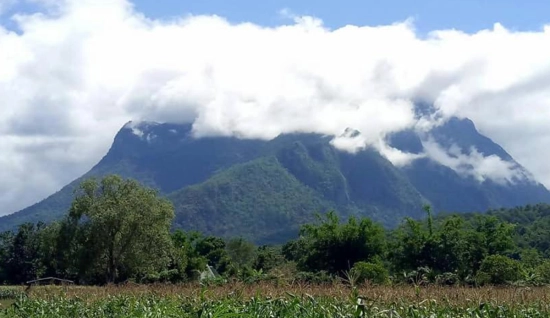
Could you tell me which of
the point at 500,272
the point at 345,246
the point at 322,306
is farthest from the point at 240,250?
the point at 322,306

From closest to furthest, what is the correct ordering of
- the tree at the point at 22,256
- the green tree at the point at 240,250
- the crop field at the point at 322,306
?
the crop field at the point at 322,306
the tree at the point at 22,256
the green tree at the point at 240,250

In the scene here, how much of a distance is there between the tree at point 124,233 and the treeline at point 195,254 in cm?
7

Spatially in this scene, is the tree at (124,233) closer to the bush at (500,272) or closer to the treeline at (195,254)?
the treeline at (195,254)

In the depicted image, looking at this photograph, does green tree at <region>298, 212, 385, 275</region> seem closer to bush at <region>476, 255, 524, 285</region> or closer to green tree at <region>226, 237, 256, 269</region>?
bush at <region>476, 255, 524, 285</region>

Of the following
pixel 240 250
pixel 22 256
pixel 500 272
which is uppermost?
pixel 22 256

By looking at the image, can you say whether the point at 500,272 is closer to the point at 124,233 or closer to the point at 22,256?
the point at 124,233

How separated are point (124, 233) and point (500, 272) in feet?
94.4

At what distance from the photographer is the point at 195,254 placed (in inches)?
2525

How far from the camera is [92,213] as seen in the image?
48875 millimetres

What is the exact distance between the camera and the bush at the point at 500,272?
85.8ft

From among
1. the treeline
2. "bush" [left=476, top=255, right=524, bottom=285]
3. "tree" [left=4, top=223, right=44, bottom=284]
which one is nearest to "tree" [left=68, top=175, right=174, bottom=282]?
the treeline

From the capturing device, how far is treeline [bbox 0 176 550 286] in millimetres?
36906

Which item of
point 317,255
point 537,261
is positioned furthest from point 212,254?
point 537,261

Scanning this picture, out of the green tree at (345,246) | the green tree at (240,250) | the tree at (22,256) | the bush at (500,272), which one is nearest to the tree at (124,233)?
the green tree at (345,246)
